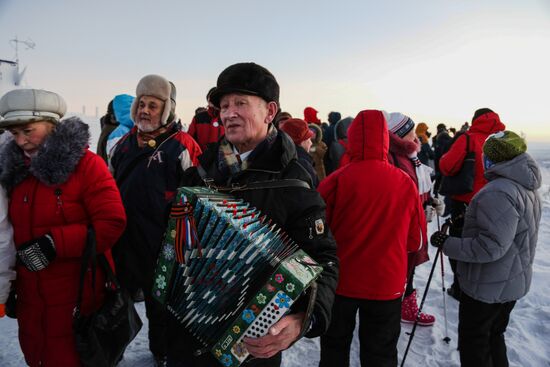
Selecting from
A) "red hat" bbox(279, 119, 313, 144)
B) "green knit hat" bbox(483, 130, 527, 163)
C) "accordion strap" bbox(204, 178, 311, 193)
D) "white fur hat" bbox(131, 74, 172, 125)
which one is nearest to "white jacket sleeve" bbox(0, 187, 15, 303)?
"white fur hat" bbox(131, 74, 172, 125)

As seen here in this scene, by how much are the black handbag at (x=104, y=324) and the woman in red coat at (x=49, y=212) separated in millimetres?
79

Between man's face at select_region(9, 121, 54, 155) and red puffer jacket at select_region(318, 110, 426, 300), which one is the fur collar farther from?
man's face at select_region(9, 121, 54, 155)

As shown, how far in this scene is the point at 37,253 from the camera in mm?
1913

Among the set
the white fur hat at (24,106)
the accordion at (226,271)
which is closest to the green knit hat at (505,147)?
the accordion at (226,271)

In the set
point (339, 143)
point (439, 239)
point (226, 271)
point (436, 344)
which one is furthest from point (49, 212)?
point (339, 143)

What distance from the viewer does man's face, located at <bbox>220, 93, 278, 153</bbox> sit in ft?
5.41

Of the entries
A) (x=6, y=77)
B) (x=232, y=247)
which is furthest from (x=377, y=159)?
(x=6, y=77)

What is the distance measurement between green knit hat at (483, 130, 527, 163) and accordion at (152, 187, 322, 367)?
6.64 feet

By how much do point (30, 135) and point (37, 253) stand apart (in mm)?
776

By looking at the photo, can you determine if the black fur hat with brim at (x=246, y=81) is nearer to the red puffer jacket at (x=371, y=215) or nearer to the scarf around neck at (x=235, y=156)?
the scarf around neck at (x=235, y=156)

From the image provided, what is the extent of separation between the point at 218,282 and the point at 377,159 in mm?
1640

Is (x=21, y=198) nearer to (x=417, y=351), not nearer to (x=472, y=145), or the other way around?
(x=417, y=351)

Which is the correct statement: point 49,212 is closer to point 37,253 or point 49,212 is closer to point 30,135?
point 37,253

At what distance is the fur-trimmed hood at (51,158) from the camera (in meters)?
2.00
